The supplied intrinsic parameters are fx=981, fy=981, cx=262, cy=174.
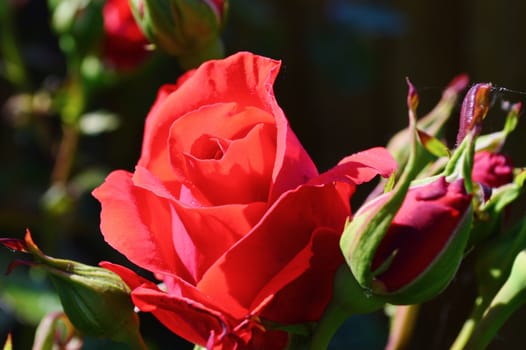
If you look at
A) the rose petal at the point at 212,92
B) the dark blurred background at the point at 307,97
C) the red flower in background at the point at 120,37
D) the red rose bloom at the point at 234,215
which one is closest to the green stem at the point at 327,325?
the red rose bloom at the point at 234,215

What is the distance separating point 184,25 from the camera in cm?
69

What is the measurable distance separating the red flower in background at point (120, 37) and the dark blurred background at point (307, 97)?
0.49 ft

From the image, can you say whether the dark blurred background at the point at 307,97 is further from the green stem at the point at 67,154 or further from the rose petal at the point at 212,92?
the rose petal at the point at 212,92

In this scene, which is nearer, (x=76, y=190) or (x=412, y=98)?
(x=412, y=98)

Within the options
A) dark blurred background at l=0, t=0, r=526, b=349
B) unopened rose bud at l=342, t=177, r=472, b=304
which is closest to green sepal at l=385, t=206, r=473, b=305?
unopened rose bud at l=342, t=177, r=472, b=304

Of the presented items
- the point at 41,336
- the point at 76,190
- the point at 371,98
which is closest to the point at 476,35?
the point at 371,98

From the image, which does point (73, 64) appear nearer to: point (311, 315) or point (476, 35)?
point (311, 315)

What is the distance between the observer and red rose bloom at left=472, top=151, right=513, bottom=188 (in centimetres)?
61

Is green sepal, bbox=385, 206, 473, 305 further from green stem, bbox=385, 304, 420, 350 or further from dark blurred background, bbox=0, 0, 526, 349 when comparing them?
dark blurred background, bbox=0, 0, 526, 349

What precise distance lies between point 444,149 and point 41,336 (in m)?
0.29

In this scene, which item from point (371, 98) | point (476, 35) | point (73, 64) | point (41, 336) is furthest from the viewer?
point (371, 98)

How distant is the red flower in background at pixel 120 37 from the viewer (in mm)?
1243

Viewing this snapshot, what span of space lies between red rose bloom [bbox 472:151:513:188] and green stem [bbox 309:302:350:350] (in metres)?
0.14

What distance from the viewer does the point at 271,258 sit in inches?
20.2
